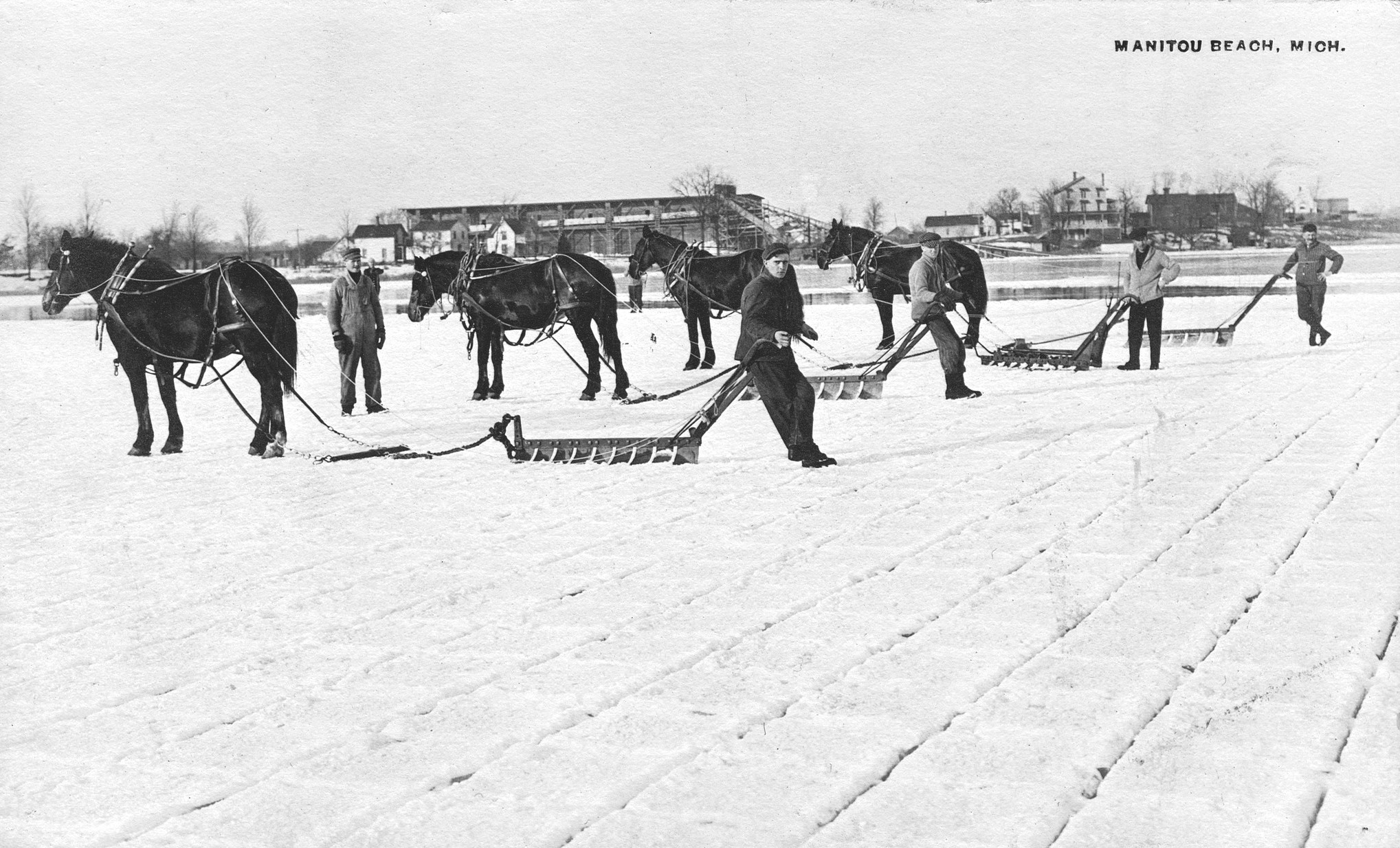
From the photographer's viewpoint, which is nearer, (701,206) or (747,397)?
(747,397)

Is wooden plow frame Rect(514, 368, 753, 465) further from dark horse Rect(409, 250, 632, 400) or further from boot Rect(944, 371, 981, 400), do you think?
dark horse Rect(409, 250, 632, 400)

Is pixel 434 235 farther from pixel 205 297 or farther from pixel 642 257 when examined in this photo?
pixel 205 297

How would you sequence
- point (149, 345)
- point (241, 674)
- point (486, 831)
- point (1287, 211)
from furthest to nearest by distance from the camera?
point (1287, 211), point (149, 345), point (241, 674), point (486, 831)

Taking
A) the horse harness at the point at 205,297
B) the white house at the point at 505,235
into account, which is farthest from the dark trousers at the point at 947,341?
the white house at the point at 505,235

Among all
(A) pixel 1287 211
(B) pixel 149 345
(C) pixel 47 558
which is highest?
(A) pixel 1287 211

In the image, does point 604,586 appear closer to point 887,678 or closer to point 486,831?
point 887,678

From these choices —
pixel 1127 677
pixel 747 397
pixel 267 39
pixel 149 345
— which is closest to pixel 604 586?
pixel 1127 677

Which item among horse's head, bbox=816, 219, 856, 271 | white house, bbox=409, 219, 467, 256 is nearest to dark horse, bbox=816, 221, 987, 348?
horse's head, bbox=816, 219, 856, 271
